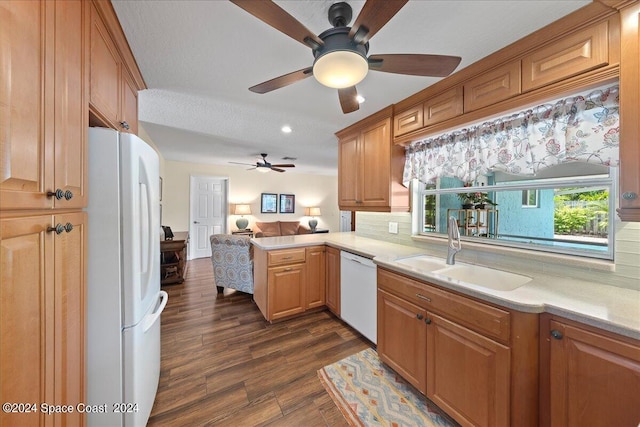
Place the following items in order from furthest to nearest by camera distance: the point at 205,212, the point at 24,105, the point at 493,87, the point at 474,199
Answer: the point at 205,212, the point at 474,199, the point at 493,87, the point at 24,105

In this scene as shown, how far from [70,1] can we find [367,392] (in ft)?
8.50

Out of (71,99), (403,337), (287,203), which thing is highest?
(71,99)

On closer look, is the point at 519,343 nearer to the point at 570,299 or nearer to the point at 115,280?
the point at 570,299

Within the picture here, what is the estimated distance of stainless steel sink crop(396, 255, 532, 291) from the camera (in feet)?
5.09

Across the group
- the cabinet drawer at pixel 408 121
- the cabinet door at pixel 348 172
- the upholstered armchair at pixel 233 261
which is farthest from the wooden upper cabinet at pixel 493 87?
the upholstered armchair at pixel 233 261

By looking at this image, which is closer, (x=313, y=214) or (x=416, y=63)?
(x=416, y=63)

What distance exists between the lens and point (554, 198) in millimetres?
1604

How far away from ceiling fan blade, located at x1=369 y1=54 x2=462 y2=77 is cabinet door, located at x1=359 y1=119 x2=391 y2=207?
1.01 meters

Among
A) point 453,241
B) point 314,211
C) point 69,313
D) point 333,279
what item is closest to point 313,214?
point 314,211

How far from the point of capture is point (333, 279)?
270cm

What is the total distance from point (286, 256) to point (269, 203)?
4.41 metres

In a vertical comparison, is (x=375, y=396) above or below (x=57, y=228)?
below

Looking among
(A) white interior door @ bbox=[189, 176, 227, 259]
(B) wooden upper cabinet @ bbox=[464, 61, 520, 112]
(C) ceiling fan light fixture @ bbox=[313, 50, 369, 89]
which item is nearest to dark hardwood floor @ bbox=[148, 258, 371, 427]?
(C) ceiling fan light fixture @ bbox=[313, 50, 369, 89]

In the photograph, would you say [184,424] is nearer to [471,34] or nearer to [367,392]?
[367,392]
